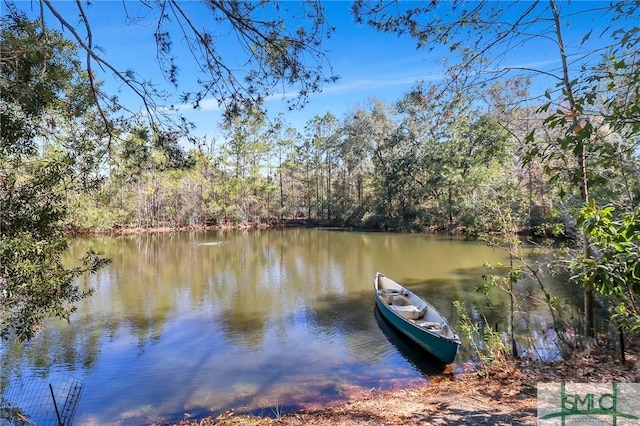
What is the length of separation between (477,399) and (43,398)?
614 cm

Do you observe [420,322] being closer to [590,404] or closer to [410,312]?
[410,312]

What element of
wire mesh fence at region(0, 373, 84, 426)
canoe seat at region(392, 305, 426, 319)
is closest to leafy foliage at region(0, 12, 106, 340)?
wire mesh fence at region(0, 373, 84, 426)

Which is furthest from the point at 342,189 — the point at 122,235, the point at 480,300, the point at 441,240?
the point at 480,300

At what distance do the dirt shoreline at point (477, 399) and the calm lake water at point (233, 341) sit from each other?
0.69m

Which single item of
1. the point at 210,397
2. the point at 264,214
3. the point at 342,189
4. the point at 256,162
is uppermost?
the point at 256,162

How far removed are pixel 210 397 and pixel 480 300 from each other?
7125 mm

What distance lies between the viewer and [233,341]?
7863 millimetres

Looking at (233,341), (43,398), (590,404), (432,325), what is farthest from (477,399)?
(43,398)

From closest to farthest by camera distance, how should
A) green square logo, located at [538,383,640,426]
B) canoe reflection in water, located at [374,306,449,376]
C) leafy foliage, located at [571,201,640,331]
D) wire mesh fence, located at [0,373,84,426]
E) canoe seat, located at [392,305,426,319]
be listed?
leafy foliage, located at [571,201,640,331] < green square logo, located at [538,383,640,426] < wire mesh fence, located at [0,373,84,426] < canoe reflection in water, located at [374,306,449,376] < canoe seat, located at [392,305,426,319]

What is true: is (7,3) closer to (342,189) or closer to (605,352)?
(605,352)

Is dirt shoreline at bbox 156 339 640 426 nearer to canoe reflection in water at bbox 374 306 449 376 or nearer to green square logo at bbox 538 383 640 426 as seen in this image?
green square logo at bbox 538 383 640 426

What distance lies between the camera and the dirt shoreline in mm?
3701

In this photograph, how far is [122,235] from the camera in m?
30.1

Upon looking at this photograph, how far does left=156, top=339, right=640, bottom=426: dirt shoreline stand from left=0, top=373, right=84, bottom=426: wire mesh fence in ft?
6.05
